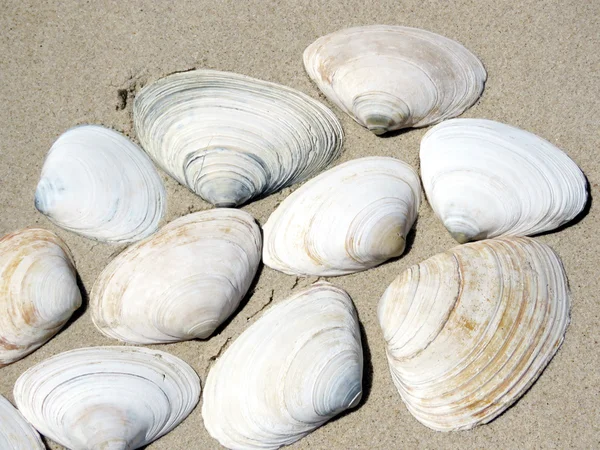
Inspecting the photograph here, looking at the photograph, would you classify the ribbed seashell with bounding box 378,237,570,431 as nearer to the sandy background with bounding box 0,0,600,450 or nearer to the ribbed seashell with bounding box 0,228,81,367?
the sandy background with bounding box 0,0,600,450

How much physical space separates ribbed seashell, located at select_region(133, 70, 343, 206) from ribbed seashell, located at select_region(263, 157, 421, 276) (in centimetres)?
9

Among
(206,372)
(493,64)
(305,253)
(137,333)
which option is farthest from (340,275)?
(493,64)

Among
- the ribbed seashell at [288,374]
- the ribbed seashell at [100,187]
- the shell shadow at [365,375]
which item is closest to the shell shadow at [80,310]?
the ribbed seashell at [100,187]

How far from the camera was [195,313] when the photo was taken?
1.73 metres

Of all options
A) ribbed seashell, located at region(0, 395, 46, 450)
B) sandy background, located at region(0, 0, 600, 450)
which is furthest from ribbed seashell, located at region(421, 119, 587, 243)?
ribbed seashell, located at region(0, 395, 46, 450)

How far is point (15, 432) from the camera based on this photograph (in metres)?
1.79

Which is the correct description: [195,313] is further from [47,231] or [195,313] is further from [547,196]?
[547,196]

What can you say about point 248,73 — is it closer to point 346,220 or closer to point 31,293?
point 346,220

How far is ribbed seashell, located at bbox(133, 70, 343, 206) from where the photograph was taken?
69.5 inches

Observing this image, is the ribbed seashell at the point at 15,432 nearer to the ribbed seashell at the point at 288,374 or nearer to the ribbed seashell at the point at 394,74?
the ribbed seashell at the point at 288,374

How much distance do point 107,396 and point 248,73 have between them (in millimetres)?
1009

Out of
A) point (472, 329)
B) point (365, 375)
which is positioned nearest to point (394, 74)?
point (472, 329)

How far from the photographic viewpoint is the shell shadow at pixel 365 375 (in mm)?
1782

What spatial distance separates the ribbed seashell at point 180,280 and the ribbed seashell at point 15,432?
1.13ft
